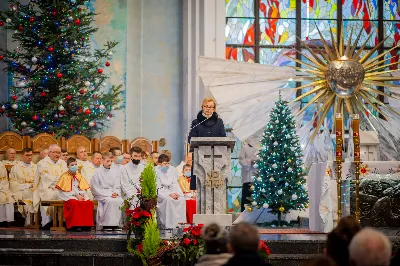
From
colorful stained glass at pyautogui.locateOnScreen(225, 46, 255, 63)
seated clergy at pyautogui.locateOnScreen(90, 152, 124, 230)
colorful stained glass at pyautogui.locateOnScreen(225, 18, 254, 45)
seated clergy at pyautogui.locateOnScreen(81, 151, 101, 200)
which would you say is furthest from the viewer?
colorful stained glass at pyautogui.locateOnScreen(225, 18, 254, 45)

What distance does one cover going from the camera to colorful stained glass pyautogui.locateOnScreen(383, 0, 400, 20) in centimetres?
1953

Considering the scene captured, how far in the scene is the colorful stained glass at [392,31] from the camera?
19484mm

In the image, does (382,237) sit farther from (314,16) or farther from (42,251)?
(314,16)

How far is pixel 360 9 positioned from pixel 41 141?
8.68 metres

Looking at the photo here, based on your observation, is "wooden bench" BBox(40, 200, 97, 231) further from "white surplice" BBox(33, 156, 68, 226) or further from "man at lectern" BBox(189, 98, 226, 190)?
"man at lectern" BBox(189, 98, 226, 190)

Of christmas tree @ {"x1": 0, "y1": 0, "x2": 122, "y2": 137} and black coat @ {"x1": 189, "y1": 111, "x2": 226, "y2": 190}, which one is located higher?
christmas tree @ {"x1": 0, "y1": 0, "x2": 122, "y2": 137}

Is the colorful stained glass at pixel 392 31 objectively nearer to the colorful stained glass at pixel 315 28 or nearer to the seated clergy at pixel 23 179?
the colorful stained glass at pixel 315 28

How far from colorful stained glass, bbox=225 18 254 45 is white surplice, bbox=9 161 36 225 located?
6.25m

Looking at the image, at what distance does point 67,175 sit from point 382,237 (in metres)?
9.25

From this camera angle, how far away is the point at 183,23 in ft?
60.8

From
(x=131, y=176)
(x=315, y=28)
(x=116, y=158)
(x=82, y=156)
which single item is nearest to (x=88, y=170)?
(x=82, y=156)

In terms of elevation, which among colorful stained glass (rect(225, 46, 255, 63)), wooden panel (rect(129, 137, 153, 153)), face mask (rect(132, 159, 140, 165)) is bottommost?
face mask (rect(132, 159, 140, 165))

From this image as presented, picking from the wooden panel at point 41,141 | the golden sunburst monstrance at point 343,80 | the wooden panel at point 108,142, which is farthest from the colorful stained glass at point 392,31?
the wooden panel at point 41,141

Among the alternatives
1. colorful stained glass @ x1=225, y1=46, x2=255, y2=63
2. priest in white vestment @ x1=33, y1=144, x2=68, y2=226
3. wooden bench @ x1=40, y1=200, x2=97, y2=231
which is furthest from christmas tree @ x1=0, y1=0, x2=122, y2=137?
colorful stained glass @ x1=225, y1=46, x2=255, y2=63
